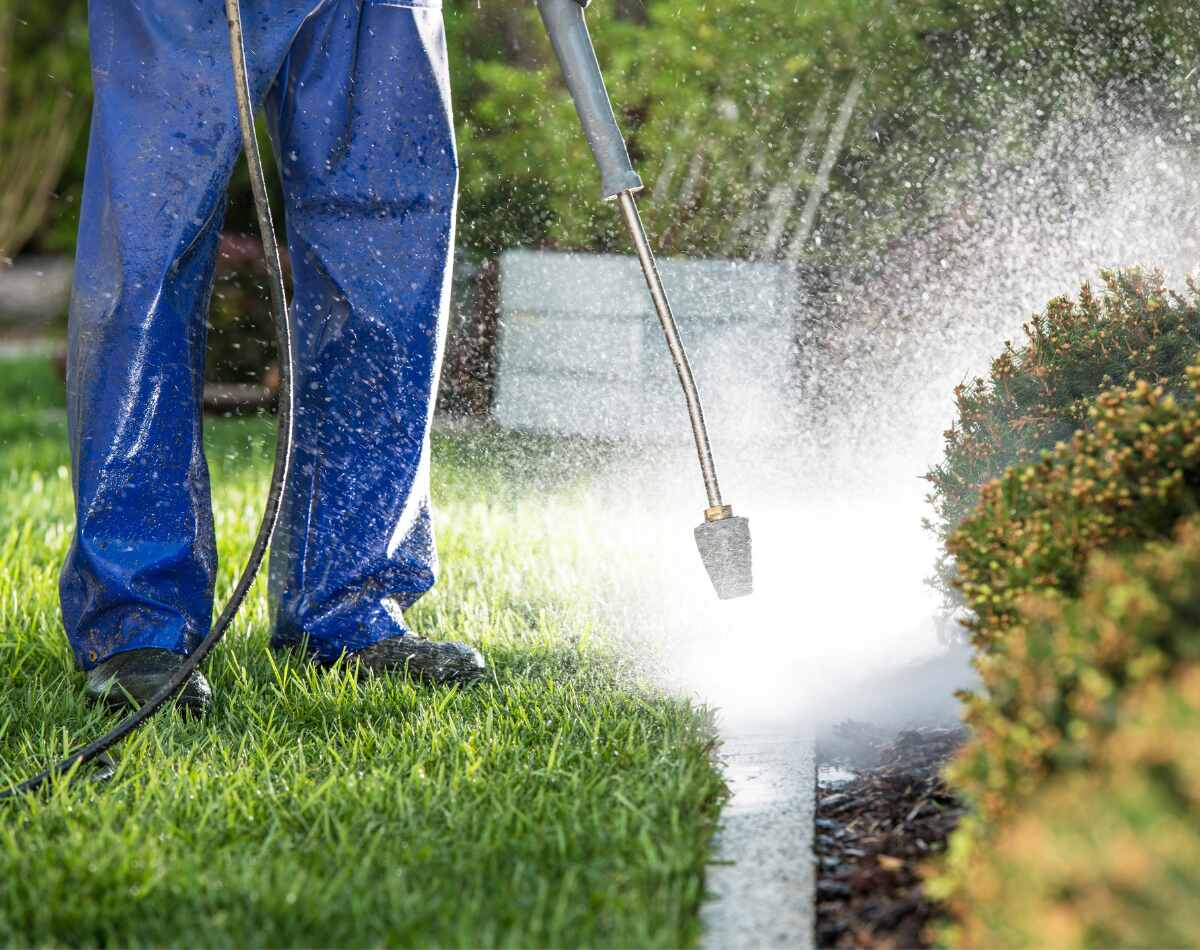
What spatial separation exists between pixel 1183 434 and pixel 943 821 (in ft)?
1.80

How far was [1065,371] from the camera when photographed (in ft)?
6.77

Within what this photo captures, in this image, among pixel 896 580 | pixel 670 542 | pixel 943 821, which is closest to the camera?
pixel 943 821

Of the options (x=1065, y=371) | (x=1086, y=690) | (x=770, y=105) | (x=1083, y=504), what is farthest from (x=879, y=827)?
(x=770, y=105)

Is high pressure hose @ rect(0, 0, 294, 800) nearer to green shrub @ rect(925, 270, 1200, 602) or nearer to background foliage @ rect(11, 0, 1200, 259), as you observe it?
green shrub @ rect(925, 270, 1200, 602)

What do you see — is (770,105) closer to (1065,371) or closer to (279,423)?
(1065,371)

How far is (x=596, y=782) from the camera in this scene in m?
1.78

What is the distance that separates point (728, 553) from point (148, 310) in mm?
937

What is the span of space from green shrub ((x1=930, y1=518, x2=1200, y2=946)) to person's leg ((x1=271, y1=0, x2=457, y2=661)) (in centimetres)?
128

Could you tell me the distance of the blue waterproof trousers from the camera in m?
2.10

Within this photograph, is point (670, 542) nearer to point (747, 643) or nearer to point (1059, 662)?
point (747, 643)

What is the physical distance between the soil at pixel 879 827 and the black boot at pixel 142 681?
0.91 metres

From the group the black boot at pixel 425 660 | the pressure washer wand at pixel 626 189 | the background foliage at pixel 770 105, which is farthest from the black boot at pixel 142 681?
the background foliage at pixel 770 105

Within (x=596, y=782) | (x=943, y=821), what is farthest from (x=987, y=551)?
(x=596, y=782)

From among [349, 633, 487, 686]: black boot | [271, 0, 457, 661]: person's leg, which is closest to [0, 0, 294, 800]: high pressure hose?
[271, 0, 457, 661]: person's leg
